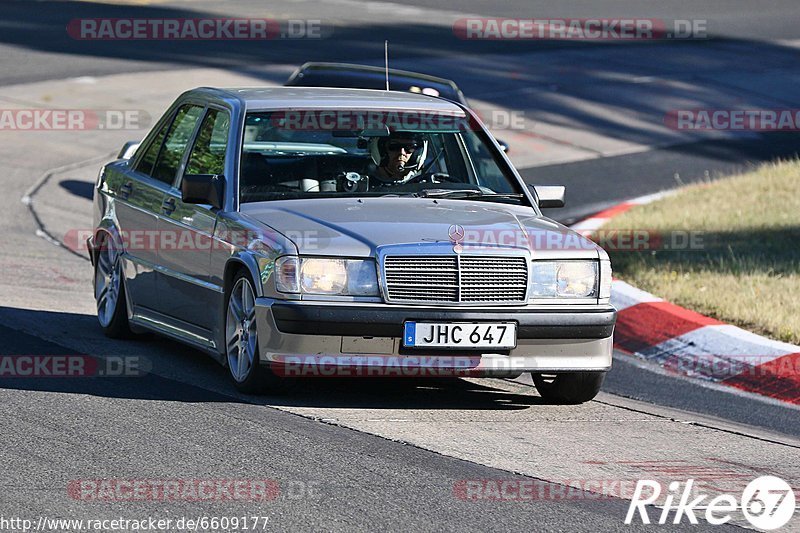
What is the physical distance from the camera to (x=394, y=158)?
8477mm

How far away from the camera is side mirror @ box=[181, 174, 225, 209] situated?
8.01 meters

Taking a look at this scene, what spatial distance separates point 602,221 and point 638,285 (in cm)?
293

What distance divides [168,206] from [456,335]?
2.16 metres

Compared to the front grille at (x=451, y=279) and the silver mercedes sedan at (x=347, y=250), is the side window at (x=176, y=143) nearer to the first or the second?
the silver mercedes sedan at (x=347, y=250)

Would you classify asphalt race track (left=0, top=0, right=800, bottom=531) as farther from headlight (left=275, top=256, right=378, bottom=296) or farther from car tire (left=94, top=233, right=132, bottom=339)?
headlight (left=275, top=256, right=378, bottom=296)

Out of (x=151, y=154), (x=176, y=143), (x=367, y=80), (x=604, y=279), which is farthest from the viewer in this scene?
(x=367, y=80)

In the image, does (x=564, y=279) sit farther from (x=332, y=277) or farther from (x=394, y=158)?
(x=394, y=158)

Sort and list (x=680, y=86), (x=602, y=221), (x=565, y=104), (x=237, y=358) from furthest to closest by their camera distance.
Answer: (x=680, y=86)
(x=565, y=104)
(x=602, y=221)
(x=237, y=358)

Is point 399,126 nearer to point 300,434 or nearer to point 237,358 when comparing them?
point 237,358

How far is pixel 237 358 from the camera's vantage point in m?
7.76

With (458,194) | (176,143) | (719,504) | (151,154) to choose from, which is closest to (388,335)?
(458,194)

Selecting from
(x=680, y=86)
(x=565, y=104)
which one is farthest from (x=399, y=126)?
(x=680, y=86)

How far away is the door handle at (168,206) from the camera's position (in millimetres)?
8586

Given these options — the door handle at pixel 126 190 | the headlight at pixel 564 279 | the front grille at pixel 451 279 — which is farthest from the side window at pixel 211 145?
the headlight at pixel 564 279
